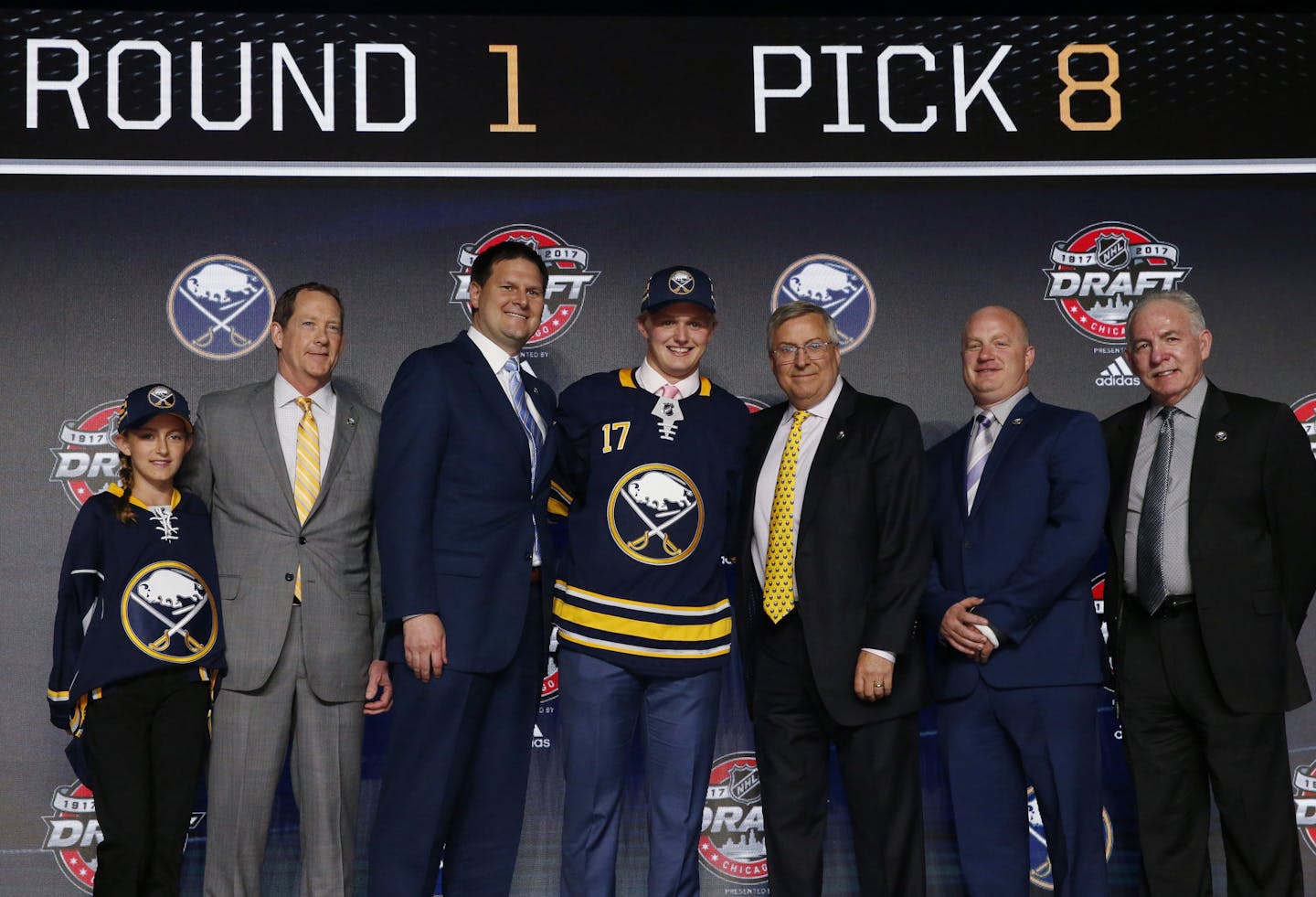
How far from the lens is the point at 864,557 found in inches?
119

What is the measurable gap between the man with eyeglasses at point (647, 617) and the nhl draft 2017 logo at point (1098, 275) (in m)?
1.48

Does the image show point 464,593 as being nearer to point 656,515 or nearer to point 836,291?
point 656,515

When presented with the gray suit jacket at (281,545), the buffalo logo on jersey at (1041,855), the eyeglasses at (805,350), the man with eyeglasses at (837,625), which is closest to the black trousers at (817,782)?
the man with eyeglasses at (837,625)

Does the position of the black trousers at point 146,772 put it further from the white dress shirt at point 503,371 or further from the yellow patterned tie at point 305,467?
the white dress shirt at point 503,371

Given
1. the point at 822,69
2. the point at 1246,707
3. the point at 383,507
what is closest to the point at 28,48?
the point at 383,507

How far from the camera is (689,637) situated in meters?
2.92

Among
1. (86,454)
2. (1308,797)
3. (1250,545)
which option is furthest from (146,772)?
(1308,797)

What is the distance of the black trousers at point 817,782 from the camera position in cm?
294

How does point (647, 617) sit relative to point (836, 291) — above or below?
below

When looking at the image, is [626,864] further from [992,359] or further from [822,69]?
[822,69]

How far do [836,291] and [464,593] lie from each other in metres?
1.70

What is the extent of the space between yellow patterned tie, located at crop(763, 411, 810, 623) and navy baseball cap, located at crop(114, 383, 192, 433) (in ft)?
4.92

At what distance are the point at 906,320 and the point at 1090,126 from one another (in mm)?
840

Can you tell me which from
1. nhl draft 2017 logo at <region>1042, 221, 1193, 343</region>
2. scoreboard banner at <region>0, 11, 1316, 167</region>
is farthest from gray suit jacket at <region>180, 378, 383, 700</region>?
nhl draft 2017 logo at <region>1042, 221, 1193, 343</region>
